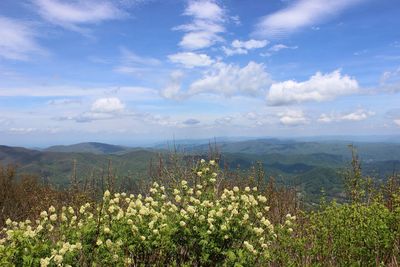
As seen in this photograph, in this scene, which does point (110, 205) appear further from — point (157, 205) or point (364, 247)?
point (364, 247)

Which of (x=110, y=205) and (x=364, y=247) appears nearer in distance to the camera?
(x=110, y=205)

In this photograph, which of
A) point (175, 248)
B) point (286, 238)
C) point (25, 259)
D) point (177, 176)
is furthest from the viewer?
point (177, 176)

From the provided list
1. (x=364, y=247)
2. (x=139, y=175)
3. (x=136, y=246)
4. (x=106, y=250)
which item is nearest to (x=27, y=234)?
(x=106, y=250)

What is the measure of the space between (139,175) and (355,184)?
7.35m

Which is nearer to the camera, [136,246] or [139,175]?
[136,246]

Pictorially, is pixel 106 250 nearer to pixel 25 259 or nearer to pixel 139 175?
pixel 25 259

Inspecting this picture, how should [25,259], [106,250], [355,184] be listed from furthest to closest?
[355,184] → [106,250] → [25,259]

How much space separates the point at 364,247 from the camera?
702 cm

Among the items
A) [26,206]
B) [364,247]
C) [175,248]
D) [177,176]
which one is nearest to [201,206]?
[175,248]

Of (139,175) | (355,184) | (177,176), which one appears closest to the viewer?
(355,184)

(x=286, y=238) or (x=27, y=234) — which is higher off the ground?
(x=27, y=234)

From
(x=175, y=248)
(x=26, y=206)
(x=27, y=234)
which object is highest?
(x=27, y=234)

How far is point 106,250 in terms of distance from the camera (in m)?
5.05

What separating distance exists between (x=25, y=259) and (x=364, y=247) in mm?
5845
